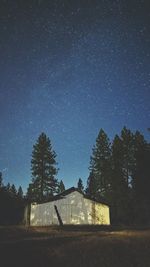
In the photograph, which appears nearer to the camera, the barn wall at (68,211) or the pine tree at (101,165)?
the barn wall at (68,211)

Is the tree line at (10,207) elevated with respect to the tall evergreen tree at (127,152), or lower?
lower

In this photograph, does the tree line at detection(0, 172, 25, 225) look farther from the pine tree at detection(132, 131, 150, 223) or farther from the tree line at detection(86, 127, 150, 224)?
the pine tree at detection(132, 131, 150, 223)

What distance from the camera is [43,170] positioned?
54.6m

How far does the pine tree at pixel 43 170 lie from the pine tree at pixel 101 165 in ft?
26.8

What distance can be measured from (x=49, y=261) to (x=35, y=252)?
152cm

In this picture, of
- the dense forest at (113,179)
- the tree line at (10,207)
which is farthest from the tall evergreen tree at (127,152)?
the tree line at (10,207)

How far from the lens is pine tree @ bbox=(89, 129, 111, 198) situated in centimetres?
5056

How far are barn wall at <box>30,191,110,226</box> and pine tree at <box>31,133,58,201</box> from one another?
17338 millimetres

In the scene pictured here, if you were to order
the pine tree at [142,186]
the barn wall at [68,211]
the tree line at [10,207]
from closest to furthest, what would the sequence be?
the barn wall at [68,211]
the tree line at [10,207]
the pine tree at [142,186]

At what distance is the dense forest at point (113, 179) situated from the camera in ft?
123

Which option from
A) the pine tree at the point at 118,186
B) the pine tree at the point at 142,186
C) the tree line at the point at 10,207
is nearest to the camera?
the tree line at the point at 10,207

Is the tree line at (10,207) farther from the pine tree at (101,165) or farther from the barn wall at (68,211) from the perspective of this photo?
the pine tree at (101,165)

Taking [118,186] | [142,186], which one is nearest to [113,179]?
[118,186]

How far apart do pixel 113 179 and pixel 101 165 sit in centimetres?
481
